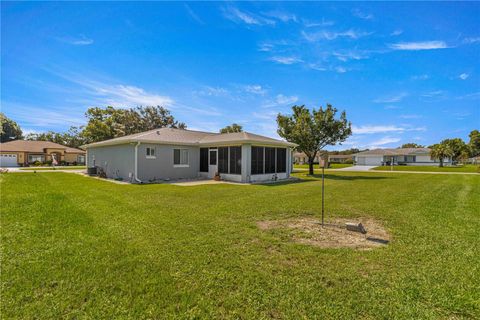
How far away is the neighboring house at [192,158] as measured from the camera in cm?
1416

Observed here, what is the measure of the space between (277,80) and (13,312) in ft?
57.1

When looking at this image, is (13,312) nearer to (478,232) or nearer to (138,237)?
(138,237)

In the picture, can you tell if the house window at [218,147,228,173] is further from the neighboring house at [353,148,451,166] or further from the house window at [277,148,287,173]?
the neighboring house at [353,148,451,166]

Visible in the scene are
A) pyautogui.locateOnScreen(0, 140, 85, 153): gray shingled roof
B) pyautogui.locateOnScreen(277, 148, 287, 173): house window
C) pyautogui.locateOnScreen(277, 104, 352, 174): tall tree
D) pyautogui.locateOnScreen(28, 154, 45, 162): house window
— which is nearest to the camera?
pyautogui.locateOnScreen(277, 148, 287, 173): house window

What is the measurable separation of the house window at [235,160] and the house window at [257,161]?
84cm

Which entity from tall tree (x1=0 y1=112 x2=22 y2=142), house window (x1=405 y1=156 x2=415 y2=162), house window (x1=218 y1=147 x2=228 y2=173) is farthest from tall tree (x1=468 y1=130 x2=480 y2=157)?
tall tree (x1=0 y1=112 x2=22 y2=142)

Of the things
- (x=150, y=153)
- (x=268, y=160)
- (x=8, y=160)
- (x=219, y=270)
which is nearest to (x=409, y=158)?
(x=268, y=160)

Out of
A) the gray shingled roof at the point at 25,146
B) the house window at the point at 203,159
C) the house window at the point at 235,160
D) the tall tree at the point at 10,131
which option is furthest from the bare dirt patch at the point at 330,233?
the tall tree at the point at 10,131

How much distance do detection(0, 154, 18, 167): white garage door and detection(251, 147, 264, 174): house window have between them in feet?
125

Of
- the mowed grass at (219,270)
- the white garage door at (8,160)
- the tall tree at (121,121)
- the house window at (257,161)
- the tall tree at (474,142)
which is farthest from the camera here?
the tall tree at (474,142)

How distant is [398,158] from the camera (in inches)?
2047

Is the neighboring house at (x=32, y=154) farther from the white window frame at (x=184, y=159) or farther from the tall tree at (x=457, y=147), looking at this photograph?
the tall tree at (x=457, y=147)

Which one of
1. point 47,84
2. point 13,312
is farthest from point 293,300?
point 47,84

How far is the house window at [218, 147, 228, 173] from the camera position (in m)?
15.3
